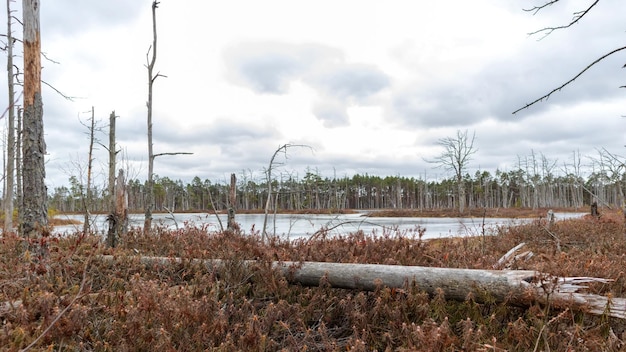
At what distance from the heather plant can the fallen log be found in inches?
3.8

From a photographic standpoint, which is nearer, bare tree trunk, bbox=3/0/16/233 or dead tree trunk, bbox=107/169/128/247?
dead tree trunk, bbox=107/169/128/247

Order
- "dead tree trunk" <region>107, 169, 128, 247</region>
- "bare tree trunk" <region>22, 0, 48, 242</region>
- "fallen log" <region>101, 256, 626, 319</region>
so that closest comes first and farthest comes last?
"fallen log" <region>101, 256, 626, 319</region> < "bare tree trunk" <region>22, 0, 48, 242</region> < "dead tree trunk" <region>107, 169, 128, 247</region>

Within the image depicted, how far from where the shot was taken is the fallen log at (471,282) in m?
4.00

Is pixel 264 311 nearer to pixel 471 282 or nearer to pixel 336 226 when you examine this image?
pixel 471 282

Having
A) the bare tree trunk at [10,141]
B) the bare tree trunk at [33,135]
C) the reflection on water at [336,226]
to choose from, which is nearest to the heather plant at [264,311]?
the bare tree trunk at [33,135]

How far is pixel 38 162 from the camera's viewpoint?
6453mm

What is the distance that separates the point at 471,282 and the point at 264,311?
2.44 m

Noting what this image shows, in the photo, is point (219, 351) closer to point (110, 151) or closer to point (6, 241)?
point (6, 241)

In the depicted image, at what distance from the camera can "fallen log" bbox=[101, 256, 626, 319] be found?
4.00 meters

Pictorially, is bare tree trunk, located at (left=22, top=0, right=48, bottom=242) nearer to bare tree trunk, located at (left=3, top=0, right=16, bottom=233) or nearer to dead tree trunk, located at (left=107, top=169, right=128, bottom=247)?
dead tree trunk, located at (left=107, top=169, right=128, bottom=247)

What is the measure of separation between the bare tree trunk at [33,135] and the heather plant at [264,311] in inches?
25.5

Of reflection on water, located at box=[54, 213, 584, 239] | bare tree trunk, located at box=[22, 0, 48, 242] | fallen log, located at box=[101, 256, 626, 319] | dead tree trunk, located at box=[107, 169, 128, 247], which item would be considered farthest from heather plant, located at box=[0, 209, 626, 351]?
reflection on water, located at box=[54, 213, 584, 239]

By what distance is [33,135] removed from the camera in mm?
6465

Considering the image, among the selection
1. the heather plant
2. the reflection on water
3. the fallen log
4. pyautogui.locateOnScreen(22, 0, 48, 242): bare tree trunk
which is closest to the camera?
the heather plant
